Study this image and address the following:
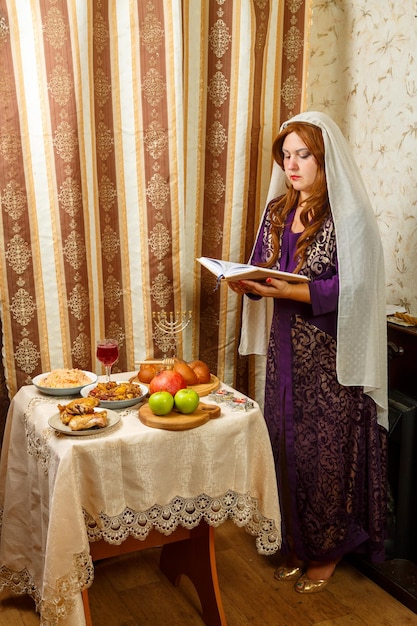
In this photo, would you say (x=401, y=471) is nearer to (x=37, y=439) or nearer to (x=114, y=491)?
(x=114, y=491)

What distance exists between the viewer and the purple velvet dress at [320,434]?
2.23m

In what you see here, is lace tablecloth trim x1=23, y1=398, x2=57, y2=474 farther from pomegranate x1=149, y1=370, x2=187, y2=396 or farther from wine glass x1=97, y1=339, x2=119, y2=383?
pomegranate x1=149, y1=370, x2=187, y2=396

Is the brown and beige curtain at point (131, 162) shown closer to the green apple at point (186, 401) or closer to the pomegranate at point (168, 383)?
the pomegranate at point (168, 383)

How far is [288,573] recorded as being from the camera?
7.91 feet

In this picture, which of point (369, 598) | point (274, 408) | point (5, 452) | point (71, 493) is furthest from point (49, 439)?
point (369, 598)

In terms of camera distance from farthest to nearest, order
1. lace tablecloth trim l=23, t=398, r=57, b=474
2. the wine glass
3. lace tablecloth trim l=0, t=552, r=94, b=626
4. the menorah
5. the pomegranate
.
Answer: the menorah
the wine glass
the pomegranate
lace tablecloth trim l=23, t=398, r=57, b=474
lace tablecloth trim l=0, t=552, r=94, b=626

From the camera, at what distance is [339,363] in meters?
2.16

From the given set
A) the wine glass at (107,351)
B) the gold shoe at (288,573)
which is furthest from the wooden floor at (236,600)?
the wine glass at (107,351)

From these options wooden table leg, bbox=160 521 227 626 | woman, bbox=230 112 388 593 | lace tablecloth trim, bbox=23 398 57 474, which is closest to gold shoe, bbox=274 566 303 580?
woman, bbox=230 112 388 593

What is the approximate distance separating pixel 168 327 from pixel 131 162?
602 mm

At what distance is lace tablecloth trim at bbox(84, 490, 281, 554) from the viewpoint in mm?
1807

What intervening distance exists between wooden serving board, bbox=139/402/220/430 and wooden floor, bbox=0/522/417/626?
75 cm

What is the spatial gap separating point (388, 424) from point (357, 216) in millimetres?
744

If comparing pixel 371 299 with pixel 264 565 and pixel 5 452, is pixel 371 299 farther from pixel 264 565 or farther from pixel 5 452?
pixel 5 452
